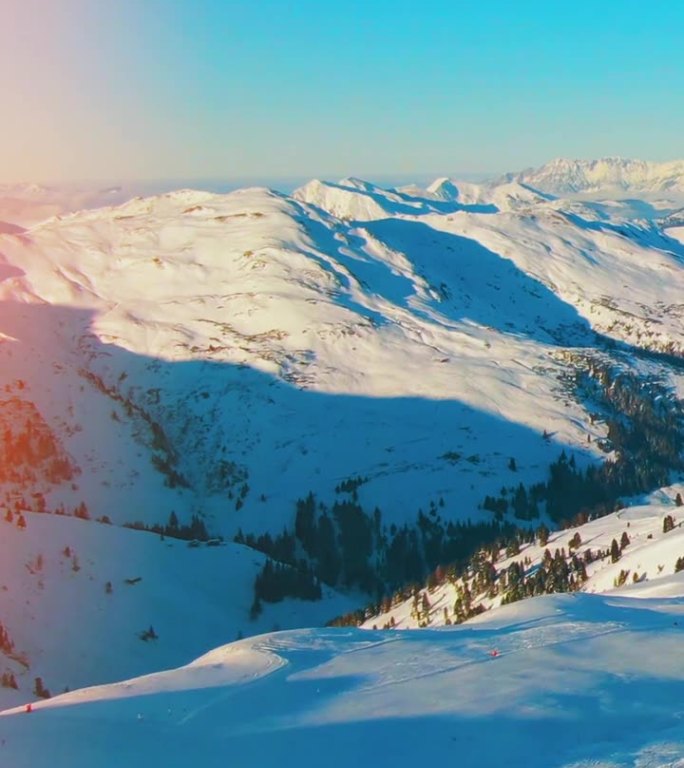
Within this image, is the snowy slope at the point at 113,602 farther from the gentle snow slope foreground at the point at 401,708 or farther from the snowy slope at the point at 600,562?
the gentle snow slope foreground at the point at 401,708

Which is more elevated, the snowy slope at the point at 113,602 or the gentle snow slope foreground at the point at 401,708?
the gentle snow slope foreground at the point at 401,708

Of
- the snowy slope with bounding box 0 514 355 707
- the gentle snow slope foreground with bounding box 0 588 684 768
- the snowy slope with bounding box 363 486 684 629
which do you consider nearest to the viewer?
the gentle snow slope foreground with bounding box 0 588 684 768

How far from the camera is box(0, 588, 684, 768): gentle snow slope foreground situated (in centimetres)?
2516

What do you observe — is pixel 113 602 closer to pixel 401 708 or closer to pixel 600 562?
pixel 600 562

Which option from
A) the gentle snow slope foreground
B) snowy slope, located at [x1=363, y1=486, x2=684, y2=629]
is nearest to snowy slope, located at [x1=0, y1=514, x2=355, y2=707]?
snowy slope, located at [x1=363, y1=486, x2=684, y2=629]

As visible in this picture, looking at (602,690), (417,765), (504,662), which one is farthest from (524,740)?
(504,662)

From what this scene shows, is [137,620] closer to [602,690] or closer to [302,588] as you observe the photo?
[302,588]

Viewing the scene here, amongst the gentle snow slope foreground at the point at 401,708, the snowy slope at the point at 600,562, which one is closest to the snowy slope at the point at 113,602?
the snowy slope at the point at 600,562

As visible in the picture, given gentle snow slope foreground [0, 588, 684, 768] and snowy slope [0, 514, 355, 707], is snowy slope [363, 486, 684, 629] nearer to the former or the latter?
snowy slope [0, 514, 355, 707]

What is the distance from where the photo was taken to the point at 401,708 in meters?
28.8

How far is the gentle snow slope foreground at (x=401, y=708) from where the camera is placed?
25.2 m

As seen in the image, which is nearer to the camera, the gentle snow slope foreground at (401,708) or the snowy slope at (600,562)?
the gentle snow slope foreground at (401,708)

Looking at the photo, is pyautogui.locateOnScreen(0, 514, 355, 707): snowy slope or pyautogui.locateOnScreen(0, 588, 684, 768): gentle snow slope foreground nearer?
pyautogui.locateOnScreen(0, 588, 684, 768): gentle snow slope foreground

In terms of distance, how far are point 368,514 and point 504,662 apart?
541ft
